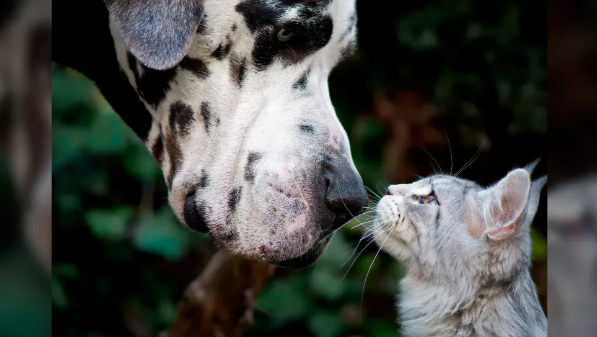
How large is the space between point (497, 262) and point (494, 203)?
0.42ft

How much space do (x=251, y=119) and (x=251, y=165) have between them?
0.33 feet

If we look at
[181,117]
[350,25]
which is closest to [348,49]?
[350,25]

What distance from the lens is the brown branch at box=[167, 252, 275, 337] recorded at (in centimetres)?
215

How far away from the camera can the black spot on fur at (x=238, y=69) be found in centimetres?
150

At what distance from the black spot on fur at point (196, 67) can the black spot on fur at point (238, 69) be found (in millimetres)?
52

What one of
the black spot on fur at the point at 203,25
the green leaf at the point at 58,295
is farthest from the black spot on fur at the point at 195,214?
the green leaf at the point at 58,295

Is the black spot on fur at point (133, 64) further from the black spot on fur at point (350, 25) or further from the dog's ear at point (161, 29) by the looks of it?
the black spot on fur at point (350, 25)

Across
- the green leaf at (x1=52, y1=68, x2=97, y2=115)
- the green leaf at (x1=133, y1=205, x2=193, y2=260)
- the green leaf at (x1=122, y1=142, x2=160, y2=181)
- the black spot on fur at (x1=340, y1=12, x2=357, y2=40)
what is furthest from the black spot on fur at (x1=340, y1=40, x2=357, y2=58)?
the green leaf at (x1=133, y1=205, x2=193, y2=260)

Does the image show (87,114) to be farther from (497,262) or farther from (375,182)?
(497,262)

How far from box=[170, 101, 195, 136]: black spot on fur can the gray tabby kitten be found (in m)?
0.47

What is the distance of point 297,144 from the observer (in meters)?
1.47

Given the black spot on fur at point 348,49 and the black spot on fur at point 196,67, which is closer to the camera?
the black spot on fur at point 196,67

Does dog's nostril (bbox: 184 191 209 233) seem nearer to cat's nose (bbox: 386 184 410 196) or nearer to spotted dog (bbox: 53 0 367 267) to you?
spotted dog (bbox: 53 0 367 267)

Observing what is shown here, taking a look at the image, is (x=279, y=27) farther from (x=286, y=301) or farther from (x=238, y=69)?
(x=286, y=301)
